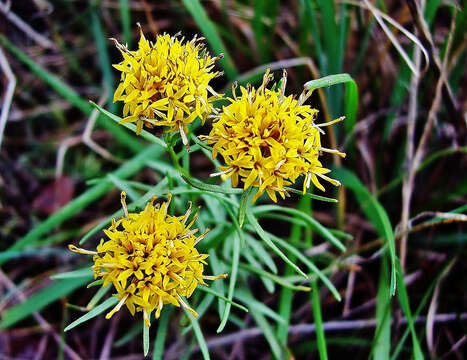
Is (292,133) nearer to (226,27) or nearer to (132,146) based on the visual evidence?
(132,146)

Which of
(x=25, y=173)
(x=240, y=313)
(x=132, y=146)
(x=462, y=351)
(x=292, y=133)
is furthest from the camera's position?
(x=25, y=173)

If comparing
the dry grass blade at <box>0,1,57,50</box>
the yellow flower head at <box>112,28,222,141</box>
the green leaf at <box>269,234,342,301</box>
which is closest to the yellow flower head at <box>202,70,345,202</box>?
the yellow flower head at <box>112,28,222,141</box>

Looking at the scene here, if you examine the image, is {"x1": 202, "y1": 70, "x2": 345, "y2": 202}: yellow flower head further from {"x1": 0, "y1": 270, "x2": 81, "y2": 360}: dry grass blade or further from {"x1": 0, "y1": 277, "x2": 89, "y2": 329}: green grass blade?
{"x1": 0, "y1": 270, "x2": 81, "y2": 360}: dry grass blade

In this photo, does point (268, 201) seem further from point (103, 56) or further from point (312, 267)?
point (103, 56)

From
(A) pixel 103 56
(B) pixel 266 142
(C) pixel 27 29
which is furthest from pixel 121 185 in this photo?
(C) pixel 27 29

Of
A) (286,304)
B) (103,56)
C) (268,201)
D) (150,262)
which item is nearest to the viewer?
(150,262)

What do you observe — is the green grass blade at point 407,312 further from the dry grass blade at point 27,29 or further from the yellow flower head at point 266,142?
the dry grass blade at point 27,29

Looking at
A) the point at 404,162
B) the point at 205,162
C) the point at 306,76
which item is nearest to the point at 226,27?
the point at 306,76
